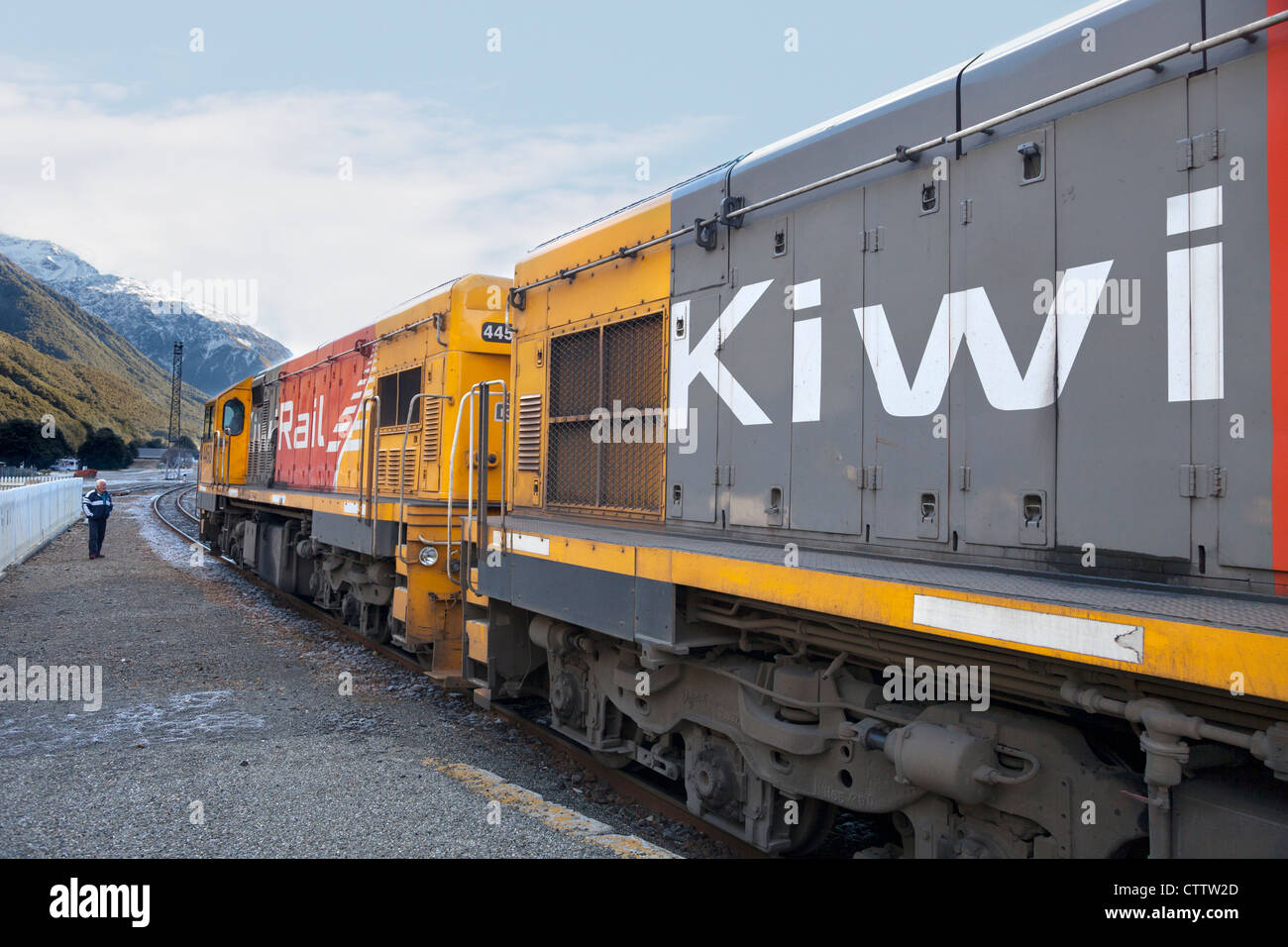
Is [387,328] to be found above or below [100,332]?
below

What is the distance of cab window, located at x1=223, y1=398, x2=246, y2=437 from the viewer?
538 inches

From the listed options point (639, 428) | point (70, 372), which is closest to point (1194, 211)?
point (639, 428)

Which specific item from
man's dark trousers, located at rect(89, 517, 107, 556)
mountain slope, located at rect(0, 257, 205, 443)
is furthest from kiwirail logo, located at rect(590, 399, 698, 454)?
mountain slope, located at rect(0, 257, 205, 443)

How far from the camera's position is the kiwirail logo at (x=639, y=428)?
14.3 feet

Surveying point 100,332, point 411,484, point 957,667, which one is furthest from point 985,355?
point 100,332

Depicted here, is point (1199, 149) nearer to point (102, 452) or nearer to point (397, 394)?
point (397, 394)

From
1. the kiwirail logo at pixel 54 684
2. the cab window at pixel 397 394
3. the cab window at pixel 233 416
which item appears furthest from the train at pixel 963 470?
the cab window at pixel 233 416

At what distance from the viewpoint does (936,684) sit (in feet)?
9.52

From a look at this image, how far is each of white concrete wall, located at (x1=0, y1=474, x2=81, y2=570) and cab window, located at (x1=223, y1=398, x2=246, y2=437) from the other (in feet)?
12.8

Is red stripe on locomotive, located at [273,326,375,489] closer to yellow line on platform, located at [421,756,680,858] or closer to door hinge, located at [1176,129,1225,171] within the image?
yellow line on platform, located at [421,756,680,858]

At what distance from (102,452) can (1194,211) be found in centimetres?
7572

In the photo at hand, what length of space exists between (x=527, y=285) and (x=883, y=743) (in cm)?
420
